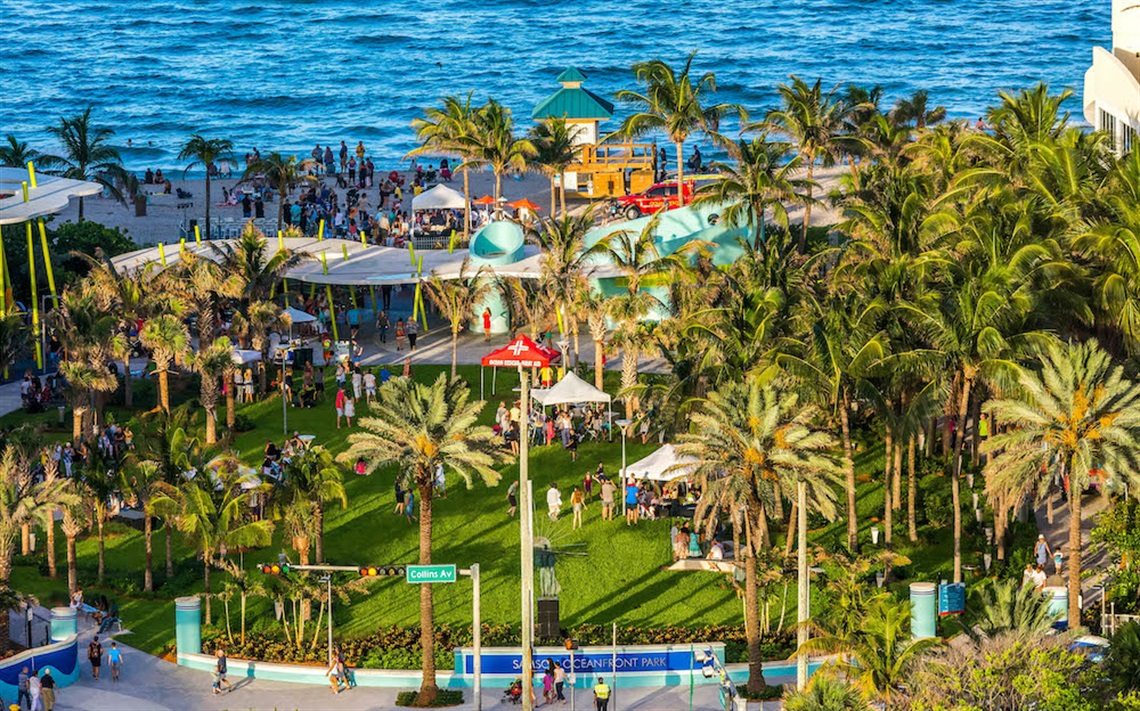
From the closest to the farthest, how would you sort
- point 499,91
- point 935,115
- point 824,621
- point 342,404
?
point 824,621
point 342,404
point 935,115
point 499,91

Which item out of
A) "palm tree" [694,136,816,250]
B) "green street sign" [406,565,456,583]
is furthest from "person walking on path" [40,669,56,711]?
"palm tree" [694,136,816,250]

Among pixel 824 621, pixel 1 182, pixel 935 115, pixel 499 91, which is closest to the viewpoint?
pixel 824 621

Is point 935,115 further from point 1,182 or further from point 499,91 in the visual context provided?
point 499,91

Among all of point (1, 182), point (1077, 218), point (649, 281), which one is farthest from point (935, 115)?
point (1, 182)

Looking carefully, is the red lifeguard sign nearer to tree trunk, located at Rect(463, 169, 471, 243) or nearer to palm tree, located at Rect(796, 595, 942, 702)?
tree trunk, located at Rect(463, 169, 471, 243)

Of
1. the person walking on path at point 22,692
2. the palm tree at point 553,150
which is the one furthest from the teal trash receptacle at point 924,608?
the palm tree at point 553,150

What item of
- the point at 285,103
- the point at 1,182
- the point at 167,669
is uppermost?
the point at 1,182

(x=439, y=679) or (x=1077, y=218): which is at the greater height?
(x=1077, y=218)
